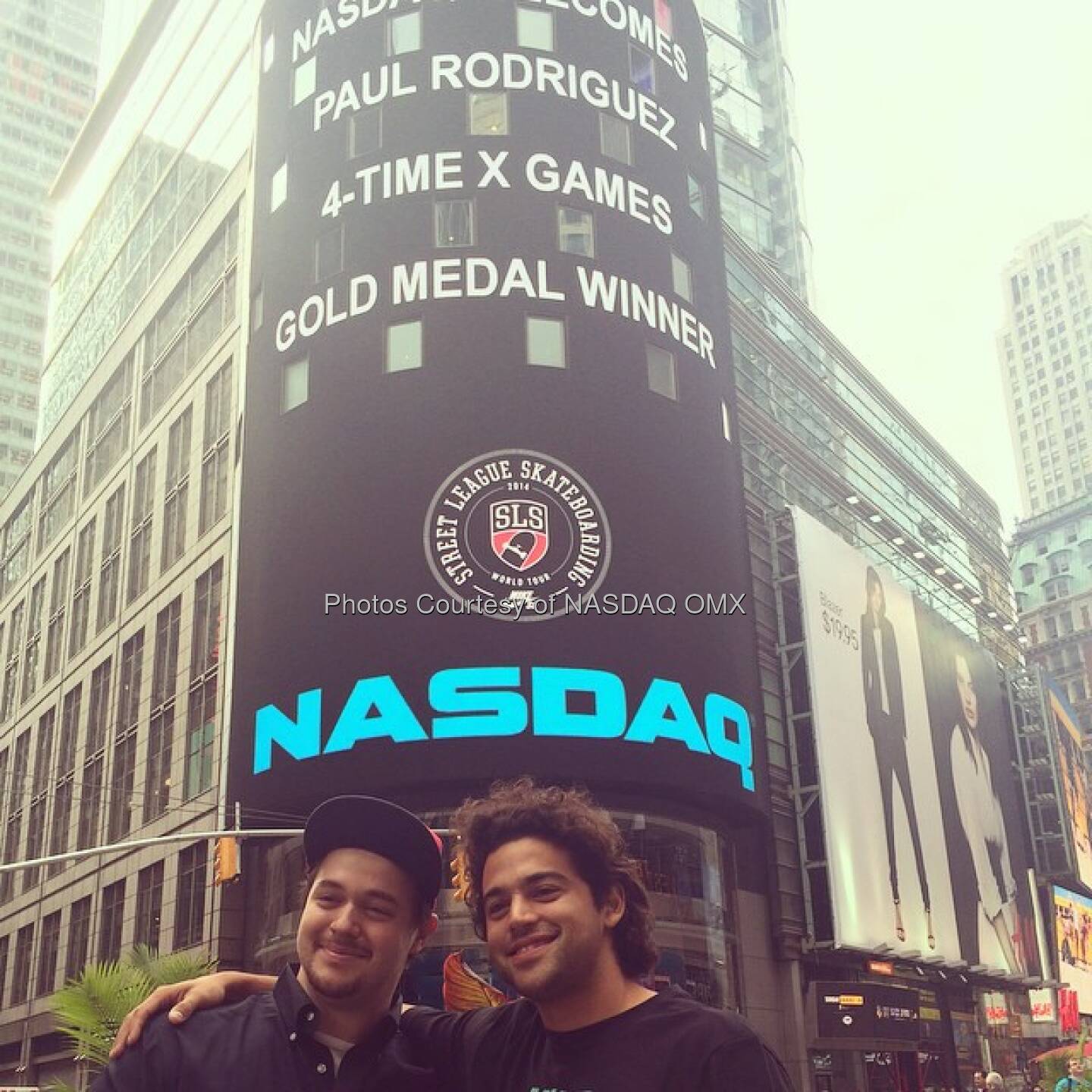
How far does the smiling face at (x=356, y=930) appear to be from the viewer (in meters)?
4.89

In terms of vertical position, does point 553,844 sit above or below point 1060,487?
below

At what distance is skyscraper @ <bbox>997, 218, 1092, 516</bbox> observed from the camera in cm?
17412

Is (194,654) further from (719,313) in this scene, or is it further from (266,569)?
(719,313)

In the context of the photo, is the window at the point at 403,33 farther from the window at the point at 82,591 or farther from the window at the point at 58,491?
the window at the point at 58,491

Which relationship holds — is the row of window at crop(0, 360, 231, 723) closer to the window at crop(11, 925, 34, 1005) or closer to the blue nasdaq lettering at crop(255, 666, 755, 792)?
the window at crop(11, 925, 34, 1005)

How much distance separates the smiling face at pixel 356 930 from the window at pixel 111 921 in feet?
154

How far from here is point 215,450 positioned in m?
50.3

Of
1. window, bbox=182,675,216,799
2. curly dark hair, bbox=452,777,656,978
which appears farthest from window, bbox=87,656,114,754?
curly dark hair, bbox=452,777,656,978

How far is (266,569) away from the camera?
40344 mm

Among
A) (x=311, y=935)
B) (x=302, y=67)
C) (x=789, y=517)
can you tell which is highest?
(x=302, y=67)

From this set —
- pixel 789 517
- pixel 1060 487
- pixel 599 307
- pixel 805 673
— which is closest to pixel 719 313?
pixel 599 307

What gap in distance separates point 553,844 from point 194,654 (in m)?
44.3

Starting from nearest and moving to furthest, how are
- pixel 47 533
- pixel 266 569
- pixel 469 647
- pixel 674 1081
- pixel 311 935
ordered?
pixel 674 1081 < pixel 311 935 < pixel 469 647 < pixel 266 569 < pixel 47 533

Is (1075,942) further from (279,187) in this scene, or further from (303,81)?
(303,81)
